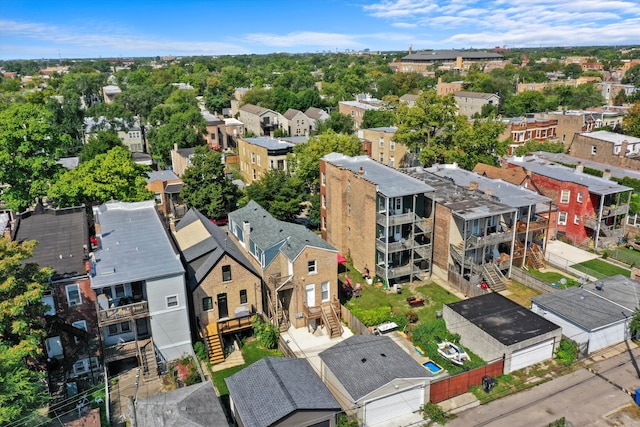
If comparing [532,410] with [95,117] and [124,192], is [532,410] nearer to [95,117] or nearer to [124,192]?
[124,192]

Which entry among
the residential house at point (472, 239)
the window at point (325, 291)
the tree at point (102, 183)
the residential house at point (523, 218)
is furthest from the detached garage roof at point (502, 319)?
the tree at point (102, 183)

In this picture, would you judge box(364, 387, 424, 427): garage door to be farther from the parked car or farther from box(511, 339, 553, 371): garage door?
the parked car

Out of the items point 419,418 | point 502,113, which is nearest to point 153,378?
point 419,418

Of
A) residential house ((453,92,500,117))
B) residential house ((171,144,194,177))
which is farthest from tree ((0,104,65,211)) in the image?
residential house ((453,92,500,117))

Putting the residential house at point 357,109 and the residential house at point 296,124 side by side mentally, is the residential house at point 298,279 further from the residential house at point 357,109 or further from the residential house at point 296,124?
the residential house at point 357,109

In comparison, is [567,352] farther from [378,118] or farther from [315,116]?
[315,116]

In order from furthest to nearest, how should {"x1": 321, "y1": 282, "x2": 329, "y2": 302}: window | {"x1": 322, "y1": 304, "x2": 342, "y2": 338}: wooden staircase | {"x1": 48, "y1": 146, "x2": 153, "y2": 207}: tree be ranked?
{"x1": 48, "y1": 146, "x2": 153, "y2": 207}: tree → {"x1": 321, "y1": 282, "x2": 329, "y2": 302}: window → {"x1": 322, "y1": 304, "x2": 342, "y2": 338}: wooden staircase

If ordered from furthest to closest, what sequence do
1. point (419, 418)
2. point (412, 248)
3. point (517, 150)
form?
point (517, 150), point (412, 248), point (419, 418)
